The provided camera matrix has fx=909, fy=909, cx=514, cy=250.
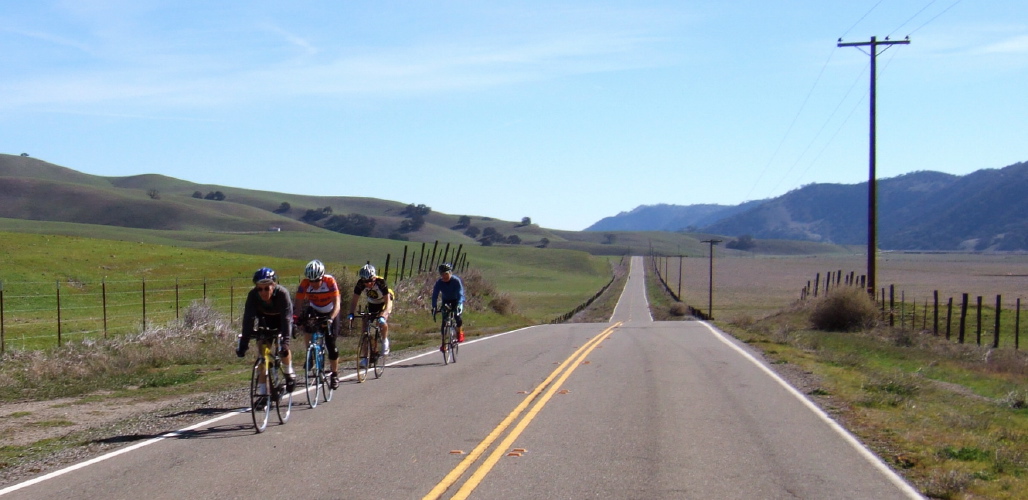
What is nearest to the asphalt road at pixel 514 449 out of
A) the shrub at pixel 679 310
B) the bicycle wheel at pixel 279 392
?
the bicycle wheel at pixel 279 392

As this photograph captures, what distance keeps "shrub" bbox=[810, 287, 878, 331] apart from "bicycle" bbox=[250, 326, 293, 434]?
2711cm

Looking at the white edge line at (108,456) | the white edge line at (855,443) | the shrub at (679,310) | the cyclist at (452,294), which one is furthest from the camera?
the shrub at (679,310)

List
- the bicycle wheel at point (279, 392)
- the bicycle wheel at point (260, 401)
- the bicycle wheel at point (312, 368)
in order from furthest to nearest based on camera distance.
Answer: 1. the bicycle wheel at point (312, 368)
2. the bicycle wheel at point (279, 392)
3. the bicycle wheel at point (260, 401)

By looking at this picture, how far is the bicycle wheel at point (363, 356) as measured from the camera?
1449 cm

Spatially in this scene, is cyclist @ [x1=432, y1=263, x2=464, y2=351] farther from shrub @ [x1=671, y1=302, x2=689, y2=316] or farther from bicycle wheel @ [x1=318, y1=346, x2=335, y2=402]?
shrub @ [x1=671, y1=302, x2=689, y2=316]

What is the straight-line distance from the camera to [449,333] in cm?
1777

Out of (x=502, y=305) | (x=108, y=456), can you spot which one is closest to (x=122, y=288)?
(x=502, y=305)

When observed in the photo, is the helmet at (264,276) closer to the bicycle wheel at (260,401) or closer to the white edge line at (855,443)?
the bicycle wheel at (260,401)

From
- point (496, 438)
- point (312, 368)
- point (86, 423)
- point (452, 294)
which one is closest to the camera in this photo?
point (496, 438)

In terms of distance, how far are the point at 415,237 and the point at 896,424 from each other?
613ft

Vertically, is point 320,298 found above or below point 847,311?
above

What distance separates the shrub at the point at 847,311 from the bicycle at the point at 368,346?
2326 cm

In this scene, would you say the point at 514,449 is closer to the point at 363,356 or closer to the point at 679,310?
the point at 363,356

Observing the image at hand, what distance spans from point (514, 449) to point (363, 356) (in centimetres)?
584
